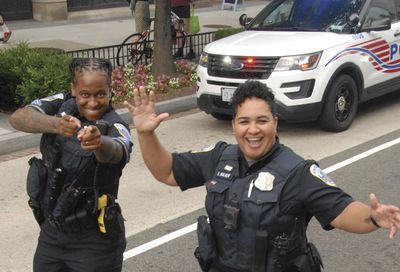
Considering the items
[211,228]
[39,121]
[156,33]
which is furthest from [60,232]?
[156,33]

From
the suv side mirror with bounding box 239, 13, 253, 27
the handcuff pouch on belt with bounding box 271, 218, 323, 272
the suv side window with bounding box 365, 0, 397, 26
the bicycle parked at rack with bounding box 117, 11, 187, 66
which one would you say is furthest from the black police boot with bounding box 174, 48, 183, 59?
the handcuff pouch on belt with bounding box 271, 218, 323, 272

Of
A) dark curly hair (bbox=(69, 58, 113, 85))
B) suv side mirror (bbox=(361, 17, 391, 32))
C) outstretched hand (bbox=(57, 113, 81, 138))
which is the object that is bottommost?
suv side mirror (bbox=(361, 17, 391, 32))

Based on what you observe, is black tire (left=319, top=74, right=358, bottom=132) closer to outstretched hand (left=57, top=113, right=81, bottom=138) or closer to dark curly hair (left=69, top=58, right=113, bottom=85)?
dark curly hair (left=69, top=58, right=113, bottom=85)

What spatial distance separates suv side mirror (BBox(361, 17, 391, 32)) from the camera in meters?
7.63

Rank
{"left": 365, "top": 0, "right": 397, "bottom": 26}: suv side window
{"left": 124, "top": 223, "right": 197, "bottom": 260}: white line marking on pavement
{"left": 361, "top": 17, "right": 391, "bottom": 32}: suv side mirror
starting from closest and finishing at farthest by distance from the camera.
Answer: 1. {"left": 124, "top": 223, "right": 197, "bottom": 260}: white line marking on pavement
2. {"left": 361, "top": 17, "right": 391, "bottom": 32}: suv side mirror
3. {"left": 365, "top": 0, "right": 397, "bottom": 26}: suv side window

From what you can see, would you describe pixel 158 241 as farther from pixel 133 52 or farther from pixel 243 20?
pixel 133 52

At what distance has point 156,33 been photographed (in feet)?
32.1

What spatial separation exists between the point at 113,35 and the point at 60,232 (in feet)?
40.9

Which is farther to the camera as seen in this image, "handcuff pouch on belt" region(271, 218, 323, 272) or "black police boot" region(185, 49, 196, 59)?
"black police boot" region(185, 49, 196, 59)

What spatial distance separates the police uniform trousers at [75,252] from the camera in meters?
2.68

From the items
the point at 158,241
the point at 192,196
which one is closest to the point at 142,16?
the point at 192,196

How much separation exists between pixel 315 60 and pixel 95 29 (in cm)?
977

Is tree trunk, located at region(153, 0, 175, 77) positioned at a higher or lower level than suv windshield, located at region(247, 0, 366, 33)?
lower

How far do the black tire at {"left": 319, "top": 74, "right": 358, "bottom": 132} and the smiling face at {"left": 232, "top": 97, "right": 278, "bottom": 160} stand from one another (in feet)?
16.7
